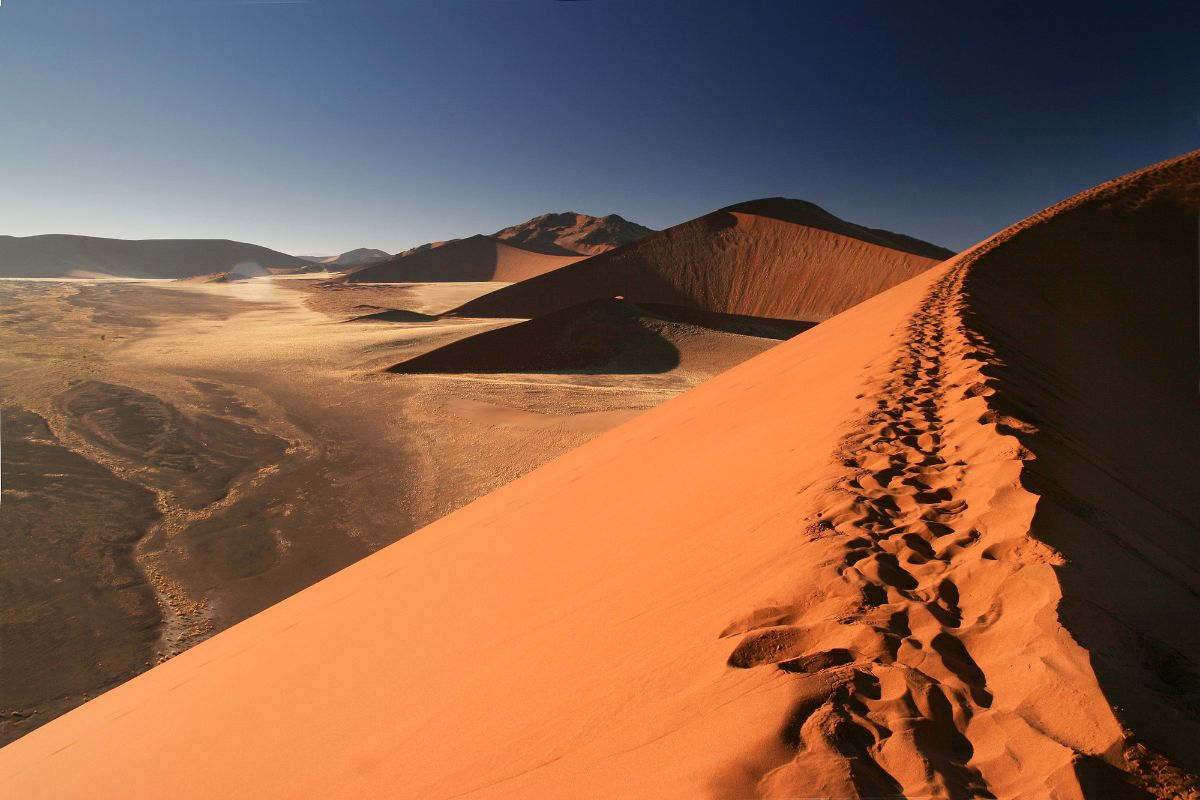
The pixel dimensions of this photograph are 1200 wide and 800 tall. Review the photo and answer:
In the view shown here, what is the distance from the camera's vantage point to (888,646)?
1.81m

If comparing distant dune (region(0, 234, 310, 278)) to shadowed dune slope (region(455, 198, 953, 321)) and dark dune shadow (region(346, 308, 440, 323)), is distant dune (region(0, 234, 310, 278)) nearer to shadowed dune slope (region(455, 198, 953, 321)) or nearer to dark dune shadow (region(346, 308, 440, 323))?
dark dune shadow (region(346, 308, 440, 323))

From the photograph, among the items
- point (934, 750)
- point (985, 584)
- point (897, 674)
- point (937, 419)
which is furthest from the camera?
point (937, 419)

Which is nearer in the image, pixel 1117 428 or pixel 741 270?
pixel 1117 428

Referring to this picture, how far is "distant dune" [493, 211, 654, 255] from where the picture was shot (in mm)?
93438

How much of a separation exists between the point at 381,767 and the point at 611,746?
3.01ft

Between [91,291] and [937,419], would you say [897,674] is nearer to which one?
[937,419]

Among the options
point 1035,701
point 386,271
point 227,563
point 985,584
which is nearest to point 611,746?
point 1035,701

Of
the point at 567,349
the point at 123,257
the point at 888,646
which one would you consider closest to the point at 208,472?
the point at 888,646

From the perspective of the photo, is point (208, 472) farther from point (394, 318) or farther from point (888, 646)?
point (394, 318)

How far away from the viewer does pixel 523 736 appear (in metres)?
1.92

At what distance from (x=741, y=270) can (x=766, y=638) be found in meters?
37.2

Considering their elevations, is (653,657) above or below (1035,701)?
below

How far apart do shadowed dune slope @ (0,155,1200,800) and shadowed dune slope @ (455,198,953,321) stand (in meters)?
30.3

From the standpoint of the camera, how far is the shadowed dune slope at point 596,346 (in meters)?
20.2
